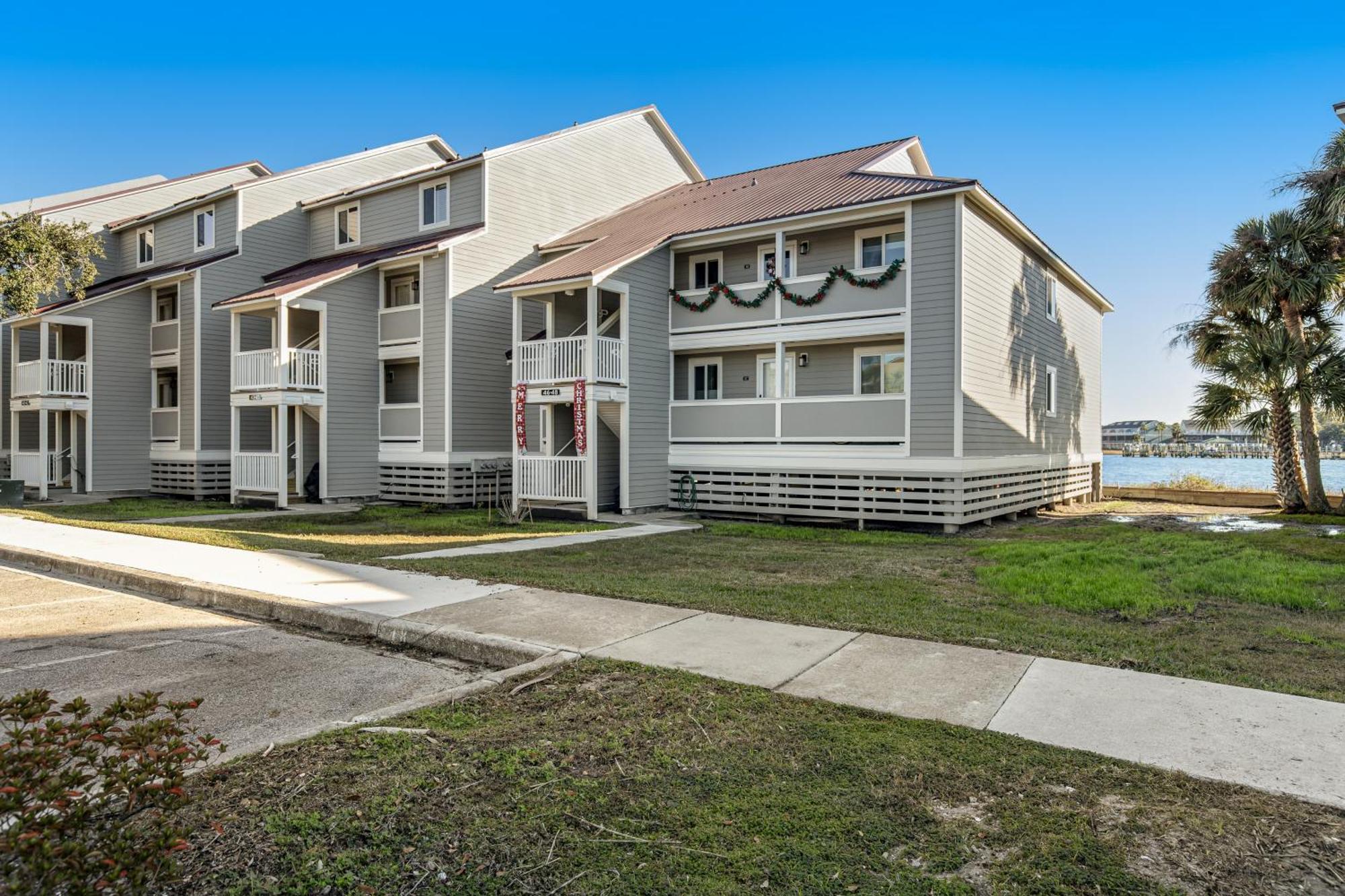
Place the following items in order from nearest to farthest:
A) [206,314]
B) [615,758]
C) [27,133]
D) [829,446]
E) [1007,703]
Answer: [615,758], [1007,703], [829,446], [206,314], [27,133]

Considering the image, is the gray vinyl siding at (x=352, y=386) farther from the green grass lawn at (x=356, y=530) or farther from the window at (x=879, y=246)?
the window at (x=879, y=246)

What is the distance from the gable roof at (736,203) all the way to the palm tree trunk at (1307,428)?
917cm

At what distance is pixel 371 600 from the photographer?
7.68m

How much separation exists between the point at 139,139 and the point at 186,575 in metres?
35.2

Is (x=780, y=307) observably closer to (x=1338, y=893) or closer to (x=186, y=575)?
(x=186, y=575)

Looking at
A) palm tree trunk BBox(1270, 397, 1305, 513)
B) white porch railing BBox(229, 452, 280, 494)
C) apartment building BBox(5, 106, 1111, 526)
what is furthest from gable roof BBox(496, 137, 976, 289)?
Result: palm tree trunk BBox(1270, 397, 1305, 513)

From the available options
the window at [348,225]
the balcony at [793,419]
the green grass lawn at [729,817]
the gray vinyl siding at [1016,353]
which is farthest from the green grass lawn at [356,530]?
the window at [348,225]

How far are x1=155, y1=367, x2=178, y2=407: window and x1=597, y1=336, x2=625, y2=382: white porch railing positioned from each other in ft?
51.5

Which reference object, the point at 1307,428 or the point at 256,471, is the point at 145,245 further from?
the point at 1307,428

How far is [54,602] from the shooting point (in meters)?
8.31

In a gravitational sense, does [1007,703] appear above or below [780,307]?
below

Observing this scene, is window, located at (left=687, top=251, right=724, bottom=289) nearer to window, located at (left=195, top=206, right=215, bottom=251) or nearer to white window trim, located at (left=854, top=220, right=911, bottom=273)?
white window trim, located at (left=854, top=220, right=911, bottom=273)

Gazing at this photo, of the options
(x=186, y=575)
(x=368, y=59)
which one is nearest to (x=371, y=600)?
(x=186, y=575)

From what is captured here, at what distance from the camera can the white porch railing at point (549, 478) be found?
17.2 metres
